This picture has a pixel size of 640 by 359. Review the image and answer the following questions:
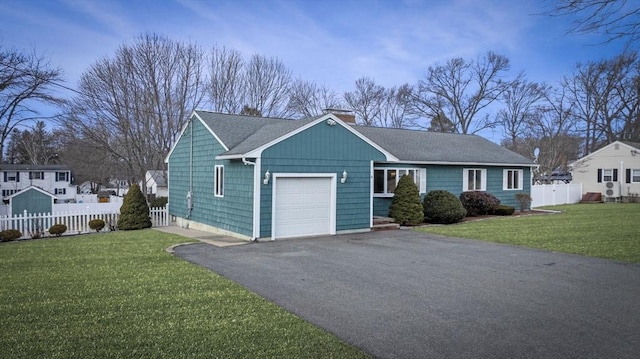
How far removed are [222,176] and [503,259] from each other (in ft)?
29.3

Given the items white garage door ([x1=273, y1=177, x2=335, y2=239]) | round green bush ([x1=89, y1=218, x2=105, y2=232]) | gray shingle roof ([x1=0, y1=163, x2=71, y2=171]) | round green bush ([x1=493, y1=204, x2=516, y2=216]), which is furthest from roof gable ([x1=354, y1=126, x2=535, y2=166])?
gray shingle roof ([x1=0, y1=163, x2=71, y2=171])

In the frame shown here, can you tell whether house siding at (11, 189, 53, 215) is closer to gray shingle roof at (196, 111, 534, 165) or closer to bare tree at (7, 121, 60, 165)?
gray shingle roof at (196, 111, 534, 165)

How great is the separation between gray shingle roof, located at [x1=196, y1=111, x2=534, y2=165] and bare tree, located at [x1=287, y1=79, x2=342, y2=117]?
1384 cm

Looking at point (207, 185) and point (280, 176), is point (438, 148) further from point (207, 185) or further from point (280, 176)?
point (207, 185)

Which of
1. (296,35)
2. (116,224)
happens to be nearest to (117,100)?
(116,224)

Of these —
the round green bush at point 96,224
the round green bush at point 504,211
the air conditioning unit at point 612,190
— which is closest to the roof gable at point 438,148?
the round green bush at point 504,211

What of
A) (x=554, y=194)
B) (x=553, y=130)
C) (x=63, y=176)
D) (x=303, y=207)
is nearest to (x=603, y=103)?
(x=553, y=130)

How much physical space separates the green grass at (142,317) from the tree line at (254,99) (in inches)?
266

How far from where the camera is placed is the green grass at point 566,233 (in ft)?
34.9

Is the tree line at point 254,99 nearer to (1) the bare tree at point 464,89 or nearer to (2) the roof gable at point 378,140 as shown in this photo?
(1) the bare tree at point 464,89

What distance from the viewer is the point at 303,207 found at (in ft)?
43.2

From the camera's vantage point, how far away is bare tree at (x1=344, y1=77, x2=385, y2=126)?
1593 inches

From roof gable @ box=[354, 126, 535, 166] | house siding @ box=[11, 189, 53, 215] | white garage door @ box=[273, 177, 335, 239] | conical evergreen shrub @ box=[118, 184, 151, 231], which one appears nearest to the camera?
white garage door @ box=[273, 177, 335, 239]

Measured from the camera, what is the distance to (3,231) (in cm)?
1448
